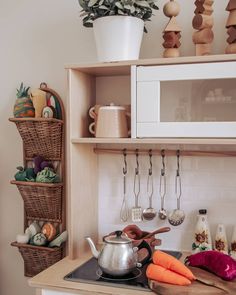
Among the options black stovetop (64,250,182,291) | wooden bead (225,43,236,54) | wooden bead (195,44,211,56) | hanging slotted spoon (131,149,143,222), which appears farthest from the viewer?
hanging slotted spoon (131,149,143,222)

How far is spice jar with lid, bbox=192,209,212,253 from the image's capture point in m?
2.01

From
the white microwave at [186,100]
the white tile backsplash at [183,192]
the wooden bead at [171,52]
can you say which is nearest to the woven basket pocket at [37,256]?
the white tile backsplash at [183,192]

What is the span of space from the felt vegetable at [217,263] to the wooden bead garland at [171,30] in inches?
35.9

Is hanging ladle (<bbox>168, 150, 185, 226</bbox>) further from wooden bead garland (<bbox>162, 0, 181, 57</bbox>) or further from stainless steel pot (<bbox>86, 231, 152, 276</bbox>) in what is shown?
wooden bead garland (<bbox>162, 0, 181, 57</bbox>)

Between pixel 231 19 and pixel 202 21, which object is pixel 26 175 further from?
pixel 231 19

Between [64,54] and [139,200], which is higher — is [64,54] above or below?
above

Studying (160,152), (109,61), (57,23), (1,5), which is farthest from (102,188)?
(1,5)

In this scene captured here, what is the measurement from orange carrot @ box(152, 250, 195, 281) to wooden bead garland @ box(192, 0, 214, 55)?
0.93m

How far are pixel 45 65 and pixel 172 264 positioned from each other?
1305 mm

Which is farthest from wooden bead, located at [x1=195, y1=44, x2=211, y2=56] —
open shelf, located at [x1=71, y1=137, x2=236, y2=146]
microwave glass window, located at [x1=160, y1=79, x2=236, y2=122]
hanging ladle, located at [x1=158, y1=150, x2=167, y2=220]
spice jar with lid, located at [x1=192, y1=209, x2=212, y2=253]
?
spice jar with lid, located at [x1=192, y1=209, x2=212, y2=253]

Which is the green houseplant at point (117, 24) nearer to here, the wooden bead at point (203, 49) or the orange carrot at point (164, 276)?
the wooden bead at point (203, 49)

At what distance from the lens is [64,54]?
91.9 inches

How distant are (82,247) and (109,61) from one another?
92 cm

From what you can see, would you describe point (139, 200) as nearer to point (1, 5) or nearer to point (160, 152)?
point (160, 152)
